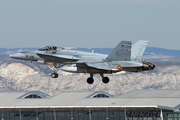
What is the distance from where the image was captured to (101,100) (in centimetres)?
12531

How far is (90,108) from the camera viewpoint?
120 meters

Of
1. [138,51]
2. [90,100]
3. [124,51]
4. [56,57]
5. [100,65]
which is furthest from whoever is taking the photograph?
[90,100]

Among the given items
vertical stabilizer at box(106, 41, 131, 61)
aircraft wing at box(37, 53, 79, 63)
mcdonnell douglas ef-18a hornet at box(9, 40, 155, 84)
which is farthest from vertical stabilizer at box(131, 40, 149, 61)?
aircraft wing at box(37, 53, 79, 63)

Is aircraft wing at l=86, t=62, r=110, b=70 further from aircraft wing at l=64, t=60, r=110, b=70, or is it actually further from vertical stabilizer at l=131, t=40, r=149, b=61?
vertical stabilizer at l=131, t=40, r=149, b=61

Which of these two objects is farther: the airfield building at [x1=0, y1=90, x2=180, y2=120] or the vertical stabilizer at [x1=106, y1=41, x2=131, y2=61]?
the airfield building at [x1=0, y1=90, x2=180, y2=120]

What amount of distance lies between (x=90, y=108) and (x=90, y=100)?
6.83 metres

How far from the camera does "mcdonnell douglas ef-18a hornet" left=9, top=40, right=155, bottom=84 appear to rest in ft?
211

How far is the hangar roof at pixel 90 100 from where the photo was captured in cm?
11806

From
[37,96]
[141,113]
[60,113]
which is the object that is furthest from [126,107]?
[37,96]

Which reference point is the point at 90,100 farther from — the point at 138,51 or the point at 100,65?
the point at 100,65

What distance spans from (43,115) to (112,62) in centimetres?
6474

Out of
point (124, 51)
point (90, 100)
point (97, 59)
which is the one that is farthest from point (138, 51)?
point (90, 100)

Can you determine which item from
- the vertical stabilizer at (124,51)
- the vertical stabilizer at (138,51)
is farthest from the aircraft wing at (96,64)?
the vertical stabilizer at (138,51)

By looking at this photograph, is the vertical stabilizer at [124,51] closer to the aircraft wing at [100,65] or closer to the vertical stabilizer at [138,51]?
the aircraft wing at [100,65]
